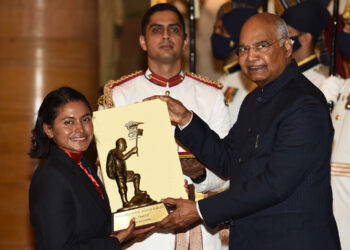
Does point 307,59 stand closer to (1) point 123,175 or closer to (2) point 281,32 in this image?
(2) point 281,32

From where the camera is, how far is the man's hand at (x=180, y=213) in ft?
10.1

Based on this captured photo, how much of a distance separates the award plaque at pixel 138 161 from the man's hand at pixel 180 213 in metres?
0.03

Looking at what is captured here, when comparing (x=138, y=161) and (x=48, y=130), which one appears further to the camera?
(x=138, y=161)

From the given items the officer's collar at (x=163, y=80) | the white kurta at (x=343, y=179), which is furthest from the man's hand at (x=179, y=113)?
the white kurta at (x=343, y=179)

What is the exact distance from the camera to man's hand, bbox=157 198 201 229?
3.07 m

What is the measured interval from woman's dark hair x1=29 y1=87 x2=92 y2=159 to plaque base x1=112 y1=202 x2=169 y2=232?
0.49 meters

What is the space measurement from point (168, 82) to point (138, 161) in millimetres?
858

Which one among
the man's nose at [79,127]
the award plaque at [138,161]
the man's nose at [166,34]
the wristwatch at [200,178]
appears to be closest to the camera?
the man's nose at [79,127]

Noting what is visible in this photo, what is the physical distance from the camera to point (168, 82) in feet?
12.5

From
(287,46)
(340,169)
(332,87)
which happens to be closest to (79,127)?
(287,46)

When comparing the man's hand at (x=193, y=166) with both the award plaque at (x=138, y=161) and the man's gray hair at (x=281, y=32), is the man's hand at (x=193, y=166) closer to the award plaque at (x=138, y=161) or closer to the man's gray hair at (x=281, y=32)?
the award plaque at (x=138, y=161)

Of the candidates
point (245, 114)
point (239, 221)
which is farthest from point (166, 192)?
point (245, 114)

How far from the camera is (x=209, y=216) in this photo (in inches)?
118

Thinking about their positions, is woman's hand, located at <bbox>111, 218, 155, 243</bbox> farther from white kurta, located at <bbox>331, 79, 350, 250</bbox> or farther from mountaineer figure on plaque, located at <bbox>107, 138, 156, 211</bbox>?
white kurta, located at <bbox>331, 79, 350, 250</bbox>
